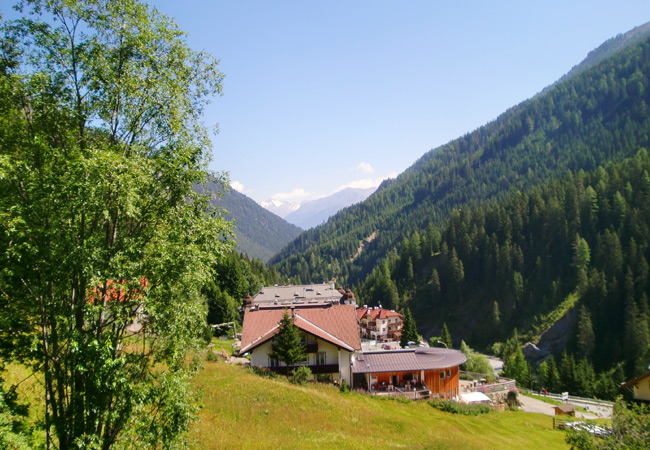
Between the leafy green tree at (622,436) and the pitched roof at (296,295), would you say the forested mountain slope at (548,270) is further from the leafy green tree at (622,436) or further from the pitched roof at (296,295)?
the leafy green tree at (622,436)

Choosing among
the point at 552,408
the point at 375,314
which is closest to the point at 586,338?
the point at 552,408

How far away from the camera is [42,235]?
30.2 ft

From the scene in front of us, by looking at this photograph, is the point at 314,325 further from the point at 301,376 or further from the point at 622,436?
the point at 622,436

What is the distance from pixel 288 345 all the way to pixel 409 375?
1407 centimetres

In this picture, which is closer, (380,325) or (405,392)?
(405,392)

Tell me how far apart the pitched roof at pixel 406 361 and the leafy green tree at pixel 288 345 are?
7291 millimetres

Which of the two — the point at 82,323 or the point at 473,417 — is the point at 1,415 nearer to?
the point at 82,323

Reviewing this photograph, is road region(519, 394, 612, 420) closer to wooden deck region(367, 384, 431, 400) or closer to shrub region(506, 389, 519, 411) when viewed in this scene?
shrub region(506, 389, 519, 411)

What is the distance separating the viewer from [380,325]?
105 m

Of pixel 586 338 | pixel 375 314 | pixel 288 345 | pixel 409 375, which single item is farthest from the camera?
pixel 375 314

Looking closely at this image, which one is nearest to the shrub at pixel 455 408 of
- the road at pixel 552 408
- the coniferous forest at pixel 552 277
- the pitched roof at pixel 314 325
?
the pitched roof at pixel 314 325

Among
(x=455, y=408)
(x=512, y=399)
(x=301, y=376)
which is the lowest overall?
(x=512, y=399)

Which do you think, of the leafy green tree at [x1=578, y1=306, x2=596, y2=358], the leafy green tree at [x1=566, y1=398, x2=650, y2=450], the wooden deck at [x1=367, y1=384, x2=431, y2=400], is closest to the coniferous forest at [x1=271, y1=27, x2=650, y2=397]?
the leafy green tree at [x1=578, y1=306, x2=596, y2=358]

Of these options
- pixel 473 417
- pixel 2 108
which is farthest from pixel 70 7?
pixel 473 417
